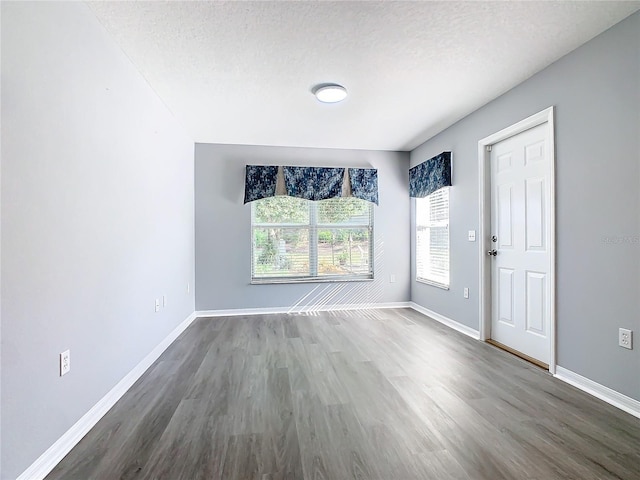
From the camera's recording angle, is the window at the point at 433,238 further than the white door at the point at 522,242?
Yes

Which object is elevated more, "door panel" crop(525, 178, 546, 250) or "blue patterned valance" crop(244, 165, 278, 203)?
"blue patterned valance" crop(244, 165, 278, 203)

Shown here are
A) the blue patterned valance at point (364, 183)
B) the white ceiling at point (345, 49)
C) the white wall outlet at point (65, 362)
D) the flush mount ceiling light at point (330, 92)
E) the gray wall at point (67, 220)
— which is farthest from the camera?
the blue patterned valance at point (364, 183)

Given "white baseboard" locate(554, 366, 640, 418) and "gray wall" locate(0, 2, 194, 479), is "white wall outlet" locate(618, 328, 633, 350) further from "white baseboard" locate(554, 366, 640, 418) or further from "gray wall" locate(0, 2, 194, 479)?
"gray wall" locate(0, 2, 194, 479)

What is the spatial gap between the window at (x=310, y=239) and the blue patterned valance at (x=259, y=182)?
132mm

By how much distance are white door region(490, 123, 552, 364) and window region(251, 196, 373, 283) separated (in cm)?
193

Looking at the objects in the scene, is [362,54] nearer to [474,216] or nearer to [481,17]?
[481,17]

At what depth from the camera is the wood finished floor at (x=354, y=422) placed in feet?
4.78

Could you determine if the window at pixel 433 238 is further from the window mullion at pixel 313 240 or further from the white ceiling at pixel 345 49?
the window mullion at pixel 313 240

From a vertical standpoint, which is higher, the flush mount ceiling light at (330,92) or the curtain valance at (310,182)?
the flush mount ceiling light at (330,92)

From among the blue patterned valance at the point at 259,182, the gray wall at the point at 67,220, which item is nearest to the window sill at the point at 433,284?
the blue patterned valance at the point at 259,182

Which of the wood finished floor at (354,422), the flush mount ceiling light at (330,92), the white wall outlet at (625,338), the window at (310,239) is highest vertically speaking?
the flush mount ceiling light at (330,92)

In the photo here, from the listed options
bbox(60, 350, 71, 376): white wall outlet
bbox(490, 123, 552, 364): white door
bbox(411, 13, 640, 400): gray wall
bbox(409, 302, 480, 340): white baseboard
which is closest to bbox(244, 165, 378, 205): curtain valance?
bbox(409, 302, 480, 340): white baseboard

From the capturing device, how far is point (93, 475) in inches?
55.9

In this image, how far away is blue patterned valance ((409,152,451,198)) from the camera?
3.79 m
